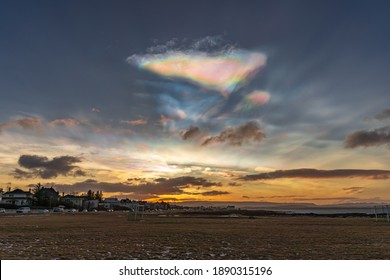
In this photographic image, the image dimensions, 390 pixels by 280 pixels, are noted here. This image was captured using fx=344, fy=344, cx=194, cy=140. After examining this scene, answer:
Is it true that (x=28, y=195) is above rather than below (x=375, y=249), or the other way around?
above

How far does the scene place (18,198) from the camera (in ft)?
575

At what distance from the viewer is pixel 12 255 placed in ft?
66.1

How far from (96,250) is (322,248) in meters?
15.6

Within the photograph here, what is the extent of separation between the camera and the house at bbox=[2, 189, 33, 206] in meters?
170

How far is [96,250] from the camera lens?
891 inches

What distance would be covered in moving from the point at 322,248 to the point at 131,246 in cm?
1363

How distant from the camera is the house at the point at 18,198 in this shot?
170125 mm
